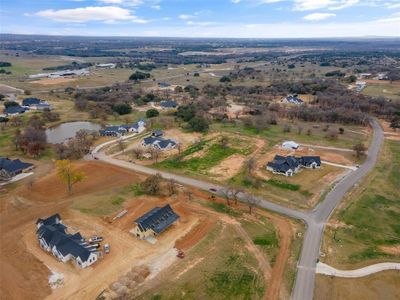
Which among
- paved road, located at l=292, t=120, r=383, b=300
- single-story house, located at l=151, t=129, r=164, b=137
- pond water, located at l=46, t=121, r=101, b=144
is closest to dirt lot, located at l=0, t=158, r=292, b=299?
paved road, located at l=292, t=120, r=383, b=300

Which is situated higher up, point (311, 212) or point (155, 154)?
point (155, 154)

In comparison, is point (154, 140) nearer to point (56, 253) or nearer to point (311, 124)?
point (56, 253)

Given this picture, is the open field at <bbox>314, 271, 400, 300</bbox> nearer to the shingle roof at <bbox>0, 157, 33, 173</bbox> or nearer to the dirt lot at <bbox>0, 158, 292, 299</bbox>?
the dirt lot at <bbox>0, 158, 292, 299</bbox>

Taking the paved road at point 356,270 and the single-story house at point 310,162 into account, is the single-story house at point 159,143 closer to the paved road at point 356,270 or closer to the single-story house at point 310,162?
the single-story house at point 310,162

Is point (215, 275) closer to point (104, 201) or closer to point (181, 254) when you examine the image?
point (181, 254)

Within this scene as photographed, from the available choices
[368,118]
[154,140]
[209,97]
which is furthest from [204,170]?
[209,97]


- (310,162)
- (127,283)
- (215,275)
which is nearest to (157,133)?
(310,162)
